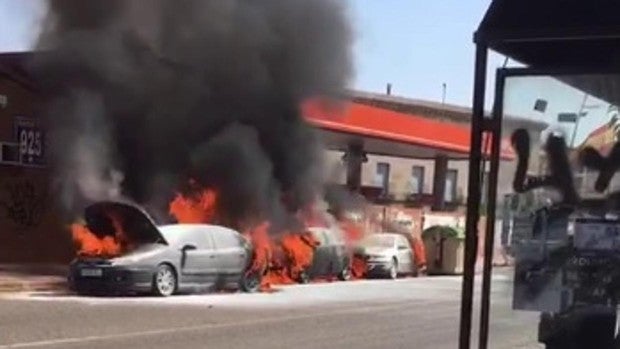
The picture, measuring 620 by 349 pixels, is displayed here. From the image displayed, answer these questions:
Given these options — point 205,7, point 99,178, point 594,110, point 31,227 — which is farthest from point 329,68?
point 594,110

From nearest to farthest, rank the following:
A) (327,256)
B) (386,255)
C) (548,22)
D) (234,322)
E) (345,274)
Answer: (548,22)
(234,322)
(327,256)
(345,274)
(386,255)

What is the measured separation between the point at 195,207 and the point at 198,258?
25.0 ft

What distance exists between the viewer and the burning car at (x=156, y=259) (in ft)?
57.2

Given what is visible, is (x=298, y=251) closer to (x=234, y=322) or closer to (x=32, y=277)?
(x=32, y=277)

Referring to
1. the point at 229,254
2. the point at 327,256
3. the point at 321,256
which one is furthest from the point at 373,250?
the point at 229,254

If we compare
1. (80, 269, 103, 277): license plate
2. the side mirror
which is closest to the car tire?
the side mirror

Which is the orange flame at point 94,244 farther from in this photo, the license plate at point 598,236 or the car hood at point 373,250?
the license plate at point 598,236

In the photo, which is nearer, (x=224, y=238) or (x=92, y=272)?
(x=92, y=272)

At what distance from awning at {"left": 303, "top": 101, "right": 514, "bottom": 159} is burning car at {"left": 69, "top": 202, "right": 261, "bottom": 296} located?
983cm

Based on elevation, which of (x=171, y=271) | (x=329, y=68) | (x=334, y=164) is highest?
(x=329, y=68)

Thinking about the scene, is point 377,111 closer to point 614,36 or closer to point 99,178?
point 99,178

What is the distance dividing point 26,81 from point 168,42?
6.15 m

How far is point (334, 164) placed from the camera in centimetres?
3369

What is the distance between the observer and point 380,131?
1192 inches
